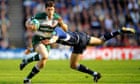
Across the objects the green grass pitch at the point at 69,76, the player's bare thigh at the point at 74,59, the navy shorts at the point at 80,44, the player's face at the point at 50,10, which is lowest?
the green grass pitch at the point at 69,76

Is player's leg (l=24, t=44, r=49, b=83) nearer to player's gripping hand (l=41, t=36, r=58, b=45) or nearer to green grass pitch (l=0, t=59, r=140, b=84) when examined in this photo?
player's gripping hand (l=41, t=36, r=58, b=45)

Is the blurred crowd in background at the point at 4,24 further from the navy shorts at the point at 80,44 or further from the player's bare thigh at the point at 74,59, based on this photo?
the navy shorts at the point at 80,44

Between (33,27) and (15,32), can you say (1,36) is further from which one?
(33,27)

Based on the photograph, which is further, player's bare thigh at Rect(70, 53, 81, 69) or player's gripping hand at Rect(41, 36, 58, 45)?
player's bare thigh at Rect(70, 53, 81, 69)

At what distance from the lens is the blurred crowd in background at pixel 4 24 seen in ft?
102

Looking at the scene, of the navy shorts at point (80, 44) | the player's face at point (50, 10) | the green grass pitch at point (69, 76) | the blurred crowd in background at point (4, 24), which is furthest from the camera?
the blurred crowd in background at point (4, 24)

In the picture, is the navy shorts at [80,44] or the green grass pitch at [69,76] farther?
the green grass pitch at [69,76]

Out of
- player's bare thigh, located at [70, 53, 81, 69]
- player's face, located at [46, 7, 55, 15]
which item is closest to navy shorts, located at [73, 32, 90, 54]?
player's bare thigh, located at [70, 53, 81, 69]

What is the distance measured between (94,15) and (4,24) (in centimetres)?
600

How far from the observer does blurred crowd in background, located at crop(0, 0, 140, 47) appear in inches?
1233

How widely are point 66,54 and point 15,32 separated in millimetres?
4421

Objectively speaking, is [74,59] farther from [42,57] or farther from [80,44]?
[42,57]

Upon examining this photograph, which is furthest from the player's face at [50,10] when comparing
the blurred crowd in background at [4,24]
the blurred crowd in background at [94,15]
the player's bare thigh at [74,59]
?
the blurred crowd in background at [4,24]

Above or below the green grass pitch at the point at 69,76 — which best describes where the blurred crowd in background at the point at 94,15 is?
above
